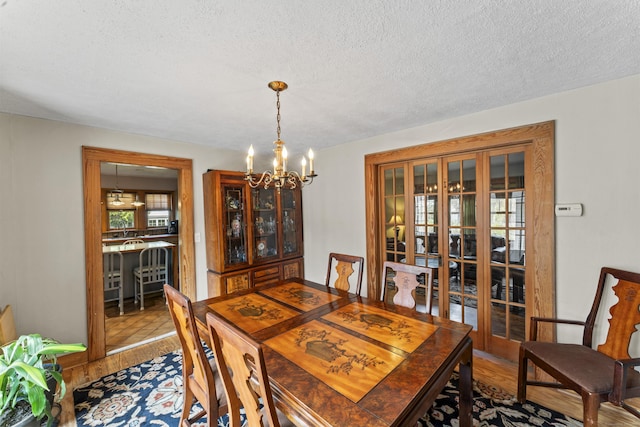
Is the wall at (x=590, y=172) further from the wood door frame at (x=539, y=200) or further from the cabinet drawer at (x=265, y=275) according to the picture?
the cabinet drawer at (x=265, y=275)

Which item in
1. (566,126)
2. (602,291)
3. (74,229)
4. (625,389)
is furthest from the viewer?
(74,229)

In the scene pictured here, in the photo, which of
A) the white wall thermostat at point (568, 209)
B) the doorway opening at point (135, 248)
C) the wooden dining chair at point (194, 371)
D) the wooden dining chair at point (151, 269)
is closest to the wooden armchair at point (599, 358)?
the white wall thermostat at point (568, 209)

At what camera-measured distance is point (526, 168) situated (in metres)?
2.28

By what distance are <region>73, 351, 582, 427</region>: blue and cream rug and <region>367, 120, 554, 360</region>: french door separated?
624 mm

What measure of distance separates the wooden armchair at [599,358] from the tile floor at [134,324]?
3.70 metres

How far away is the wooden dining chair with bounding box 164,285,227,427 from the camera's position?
134cm

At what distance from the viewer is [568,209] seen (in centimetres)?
201

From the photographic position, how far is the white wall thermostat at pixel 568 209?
1.97 m

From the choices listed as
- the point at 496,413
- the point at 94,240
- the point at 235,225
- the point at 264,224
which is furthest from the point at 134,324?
the point at 496,413

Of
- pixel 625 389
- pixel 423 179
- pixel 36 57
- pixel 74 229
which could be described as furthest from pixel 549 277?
pixel 74 229

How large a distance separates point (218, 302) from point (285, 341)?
87cm

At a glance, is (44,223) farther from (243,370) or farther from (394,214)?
(394,214)

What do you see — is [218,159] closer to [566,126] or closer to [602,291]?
[566,126]

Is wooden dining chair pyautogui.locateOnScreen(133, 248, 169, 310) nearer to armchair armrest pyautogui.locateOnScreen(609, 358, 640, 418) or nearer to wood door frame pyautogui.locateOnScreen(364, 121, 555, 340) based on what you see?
wood door frame pyautogui.locateOnScreen(364, 121, 555, 340)
